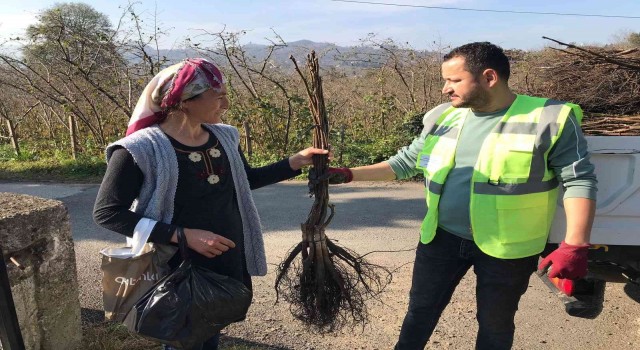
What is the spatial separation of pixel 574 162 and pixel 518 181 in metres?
0.21

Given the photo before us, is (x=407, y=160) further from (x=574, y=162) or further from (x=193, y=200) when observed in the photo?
(x=193, y=200)

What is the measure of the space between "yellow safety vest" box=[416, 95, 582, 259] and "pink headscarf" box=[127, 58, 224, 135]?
3.69 feet

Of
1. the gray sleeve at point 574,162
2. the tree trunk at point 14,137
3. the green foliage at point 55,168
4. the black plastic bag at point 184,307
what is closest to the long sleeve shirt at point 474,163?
the gray sleeve at point 574,162

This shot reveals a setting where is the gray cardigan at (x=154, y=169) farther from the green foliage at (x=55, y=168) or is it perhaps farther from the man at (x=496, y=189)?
the green foliage at (x=55, y=168)

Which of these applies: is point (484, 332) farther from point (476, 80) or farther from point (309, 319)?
point (476, 80)

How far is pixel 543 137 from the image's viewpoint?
1.95 metres

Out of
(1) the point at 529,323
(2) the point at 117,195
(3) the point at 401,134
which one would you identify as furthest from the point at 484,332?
(3) the point at 401,134

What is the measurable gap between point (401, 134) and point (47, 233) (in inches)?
275

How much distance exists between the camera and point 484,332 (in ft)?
7.25

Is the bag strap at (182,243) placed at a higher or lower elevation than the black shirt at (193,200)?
lower

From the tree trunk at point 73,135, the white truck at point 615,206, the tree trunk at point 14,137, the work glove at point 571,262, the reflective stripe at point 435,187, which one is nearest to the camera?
the work glove at point 571,262

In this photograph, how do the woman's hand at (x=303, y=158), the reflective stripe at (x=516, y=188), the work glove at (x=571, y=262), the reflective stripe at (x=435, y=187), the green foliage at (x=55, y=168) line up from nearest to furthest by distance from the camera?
1. the work glove at (x=571, y=262)
2. the reflective stripe at (x=516, y=188)
3. the reflective stripe at (x=435, y=187)
4. the woman's hand at (x=303, y=158)
5. the green foliage at (x=55, y=168)

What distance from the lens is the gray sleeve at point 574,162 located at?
1.92 meters

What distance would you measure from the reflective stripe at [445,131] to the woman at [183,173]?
88 centimetres
